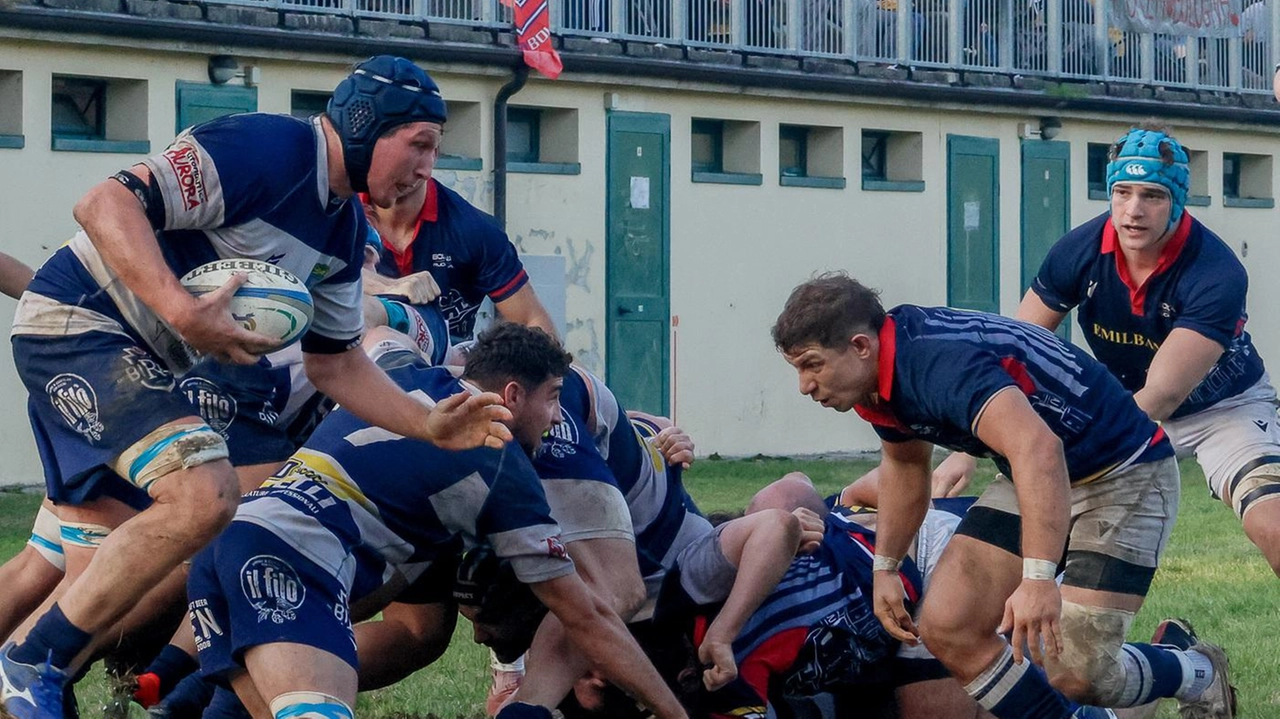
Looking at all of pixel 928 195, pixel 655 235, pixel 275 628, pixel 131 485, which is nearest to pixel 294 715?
pixel 275 628

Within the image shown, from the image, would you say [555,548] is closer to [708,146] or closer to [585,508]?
[585,508]

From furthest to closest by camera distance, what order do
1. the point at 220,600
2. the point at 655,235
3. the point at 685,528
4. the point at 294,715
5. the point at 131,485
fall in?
the point at 655,235, the point at 685,528, the point at 131,485, the point at 220,600, the point at 294,715

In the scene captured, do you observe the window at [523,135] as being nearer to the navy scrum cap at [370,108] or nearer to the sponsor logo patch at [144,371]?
the navy scrum cap at [370,108]

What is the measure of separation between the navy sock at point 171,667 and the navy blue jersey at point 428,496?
0.98m

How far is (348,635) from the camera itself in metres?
5.00

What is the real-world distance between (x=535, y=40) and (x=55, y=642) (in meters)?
15.6

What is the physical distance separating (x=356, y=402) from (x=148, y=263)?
853 mm

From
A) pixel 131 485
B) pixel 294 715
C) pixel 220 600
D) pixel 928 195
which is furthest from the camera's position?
pixel 928 195

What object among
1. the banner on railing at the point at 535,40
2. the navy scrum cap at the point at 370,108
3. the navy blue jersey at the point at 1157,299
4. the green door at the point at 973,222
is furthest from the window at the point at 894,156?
the navy scrum cap at the point at 370,108

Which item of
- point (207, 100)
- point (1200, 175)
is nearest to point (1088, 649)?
point (207, 100)

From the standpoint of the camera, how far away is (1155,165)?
22.5 feet

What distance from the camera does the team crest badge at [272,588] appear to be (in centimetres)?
489

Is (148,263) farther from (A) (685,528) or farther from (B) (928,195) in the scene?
(B) (928,195)

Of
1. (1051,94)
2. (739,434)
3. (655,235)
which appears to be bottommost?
(739,434)
